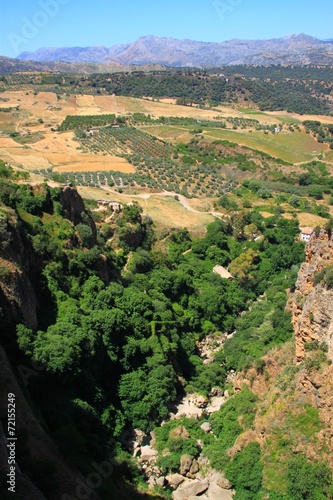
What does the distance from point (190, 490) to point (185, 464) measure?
5.89ft

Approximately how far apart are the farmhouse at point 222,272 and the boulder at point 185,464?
3116 cm

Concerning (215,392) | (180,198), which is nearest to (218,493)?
(215,392)

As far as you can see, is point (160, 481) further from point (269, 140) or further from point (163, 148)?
point (269, 140)

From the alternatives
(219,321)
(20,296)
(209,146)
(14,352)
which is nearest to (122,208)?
(219,321)

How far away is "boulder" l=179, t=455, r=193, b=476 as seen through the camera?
96.5 feet

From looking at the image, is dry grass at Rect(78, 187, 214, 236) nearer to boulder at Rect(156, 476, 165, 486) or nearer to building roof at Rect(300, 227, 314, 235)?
building roof at Rect(300, 227, 314, 235)

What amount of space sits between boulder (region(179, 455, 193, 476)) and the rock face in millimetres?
10435

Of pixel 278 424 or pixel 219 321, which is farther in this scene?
pixel 219 321

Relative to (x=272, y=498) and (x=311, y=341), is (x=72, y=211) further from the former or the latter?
(x=272, y=498)

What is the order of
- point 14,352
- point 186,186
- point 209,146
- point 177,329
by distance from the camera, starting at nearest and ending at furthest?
1. point 14,352
2. point 177,329
3. point 186,186
4. point 209,146

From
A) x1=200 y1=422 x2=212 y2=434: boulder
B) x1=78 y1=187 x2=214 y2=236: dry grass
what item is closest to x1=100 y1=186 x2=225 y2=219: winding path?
x1=78 y1=187 x2=214 y2=236: dry grass

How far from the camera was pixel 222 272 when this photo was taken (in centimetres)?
6041

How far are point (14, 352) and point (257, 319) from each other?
86.8 feet

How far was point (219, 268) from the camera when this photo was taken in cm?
6106
